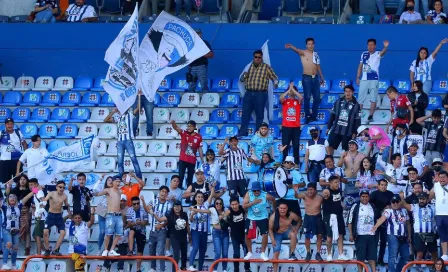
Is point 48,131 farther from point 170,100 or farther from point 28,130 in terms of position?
point 170,100

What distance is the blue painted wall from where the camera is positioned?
28297 millimetres

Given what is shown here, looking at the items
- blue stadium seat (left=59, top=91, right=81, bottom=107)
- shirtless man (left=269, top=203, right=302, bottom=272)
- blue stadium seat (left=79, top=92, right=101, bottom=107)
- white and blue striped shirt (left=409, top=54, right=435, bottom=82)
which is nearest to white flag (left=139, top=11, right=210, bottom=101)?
blue stadium seat (left=79, top=92, right=101, bottom=107)

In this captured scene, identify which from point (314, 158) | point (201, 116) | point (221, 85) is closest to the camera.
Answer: point (314, 158)

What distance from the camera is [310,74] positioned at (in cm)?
2617

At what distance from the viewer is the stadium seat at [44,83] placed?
94.1ft

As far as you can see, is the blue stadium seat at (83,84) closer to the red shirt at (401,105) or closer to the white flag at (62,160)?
the white flag at (62,160)

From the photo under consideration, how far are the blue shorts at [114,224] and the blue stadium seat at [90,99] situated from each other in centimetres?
518

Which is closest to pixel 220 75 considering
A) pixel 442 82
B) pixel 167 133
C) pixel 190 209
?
pixel 167 133

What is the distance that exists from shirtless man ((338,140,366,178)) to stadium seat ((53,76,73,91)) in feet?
23.6

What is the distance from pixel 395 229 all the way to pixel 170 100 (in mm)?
7114

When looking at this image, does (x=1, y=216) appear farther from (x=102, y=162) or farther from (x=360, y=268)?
(x=360, y=268)

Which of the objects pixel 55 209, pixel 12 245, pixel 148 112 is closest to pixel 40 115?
pixel 148 112

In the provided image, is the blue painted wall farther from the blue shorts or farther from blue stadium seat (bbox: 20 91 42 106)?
the blue shorts

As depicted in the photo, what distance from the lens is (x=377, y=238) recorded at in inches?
880
